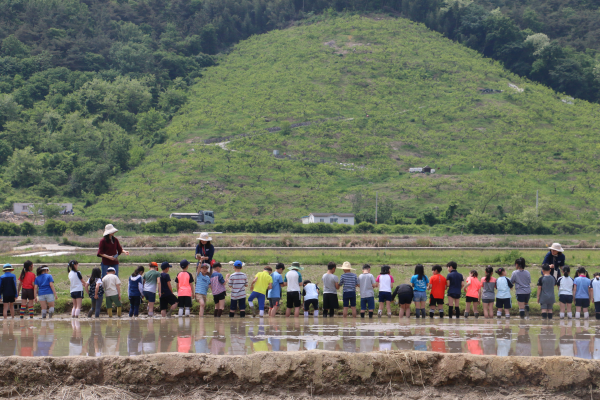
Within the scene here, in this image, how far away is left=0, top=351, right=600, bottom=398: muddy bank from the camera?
25.6ft

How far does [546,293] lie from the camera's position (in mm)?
14211

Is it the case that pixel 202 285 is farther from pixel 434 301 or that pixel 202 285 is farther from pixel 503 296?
pixel 503 296

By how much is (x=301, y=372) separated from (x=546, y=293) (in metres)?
8.70

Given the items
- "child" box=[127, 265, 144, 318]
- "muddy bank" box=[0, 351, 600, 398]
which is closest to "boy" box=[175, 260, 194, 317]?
"child" box=[127, 265, 144, 318]

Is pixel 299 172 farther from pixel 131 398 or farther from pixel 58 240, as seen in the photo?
pixel 131 398

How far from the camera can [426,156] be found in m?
84.1

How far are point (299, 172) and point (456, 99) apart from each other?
39.0 metres

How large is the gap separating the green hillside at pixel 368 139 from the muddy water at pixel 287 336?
1949 inches

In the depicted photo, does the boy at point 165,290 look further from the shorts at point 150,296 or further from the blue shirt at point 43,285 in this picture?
the blue shirt at point 43,285

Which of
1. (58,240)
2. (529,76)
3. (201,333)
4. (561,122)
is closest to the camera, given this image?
(201,333)

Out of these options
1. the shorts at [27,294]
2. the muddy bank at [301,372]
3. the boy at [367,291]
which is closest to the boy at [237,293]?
the boy at [367,291]

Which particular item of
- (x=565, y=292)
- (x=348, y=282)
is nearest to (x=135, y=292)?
(x=348, y=282)

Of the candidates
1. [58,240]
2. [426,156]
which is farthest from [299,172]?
[58,240]

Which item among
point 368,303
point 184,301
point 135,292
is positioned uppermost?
point 135,292
